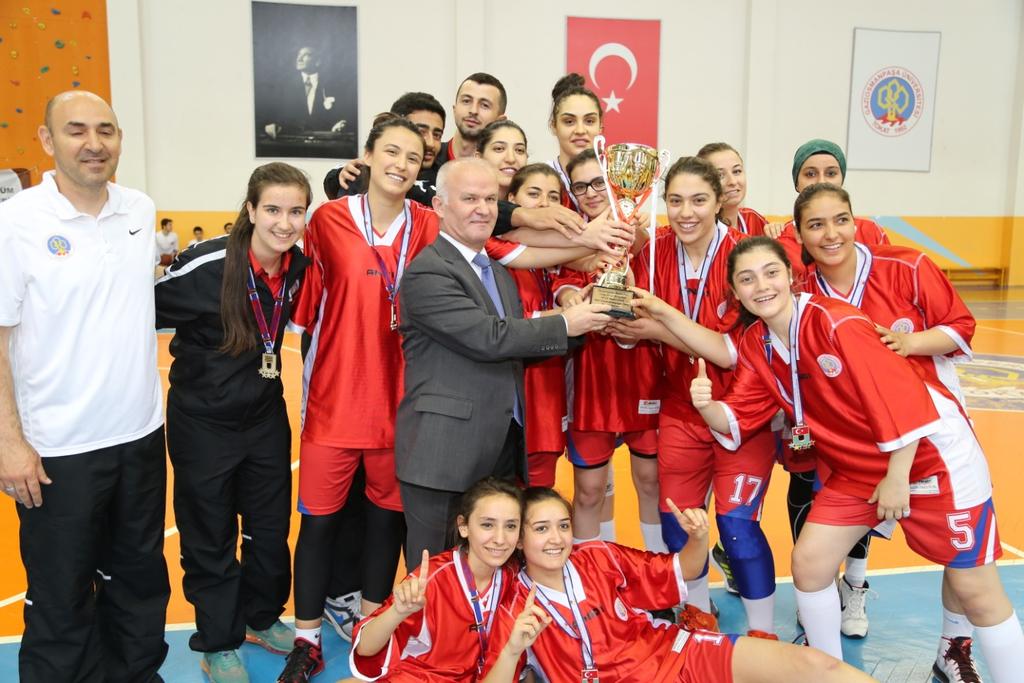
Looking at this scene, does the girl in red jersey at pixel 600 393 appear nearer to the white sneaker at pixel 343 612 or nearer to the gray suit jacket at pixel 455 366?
the gray suit jacket at pixel 455 366

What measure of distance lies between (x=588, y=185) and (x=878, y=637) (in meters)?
2.46

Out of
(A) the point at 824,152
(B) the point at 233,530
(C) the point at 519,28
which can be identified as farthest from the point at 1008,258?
(B) the point at 233,530

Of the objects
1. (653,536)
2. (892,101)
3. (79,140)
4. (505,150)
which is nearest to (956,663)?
(653,536)

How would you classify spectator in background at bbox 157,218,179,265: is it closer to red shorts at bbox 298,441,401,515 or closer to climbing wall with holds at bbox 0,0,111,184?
climbing wall with holds at bbox 0,0,111,184

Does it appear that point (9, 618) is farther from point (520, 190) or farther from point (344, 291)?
point (520, 190)

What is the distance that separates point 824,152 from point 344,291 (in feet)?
8.12

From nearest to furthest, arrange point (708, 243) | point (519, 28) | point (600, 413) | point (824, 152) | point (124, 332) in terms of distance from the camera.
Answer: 1. point (124, 332)
2. point (708, 243)
3. point (600, 413)
4. point (824, 152)
5. point (519, 28)

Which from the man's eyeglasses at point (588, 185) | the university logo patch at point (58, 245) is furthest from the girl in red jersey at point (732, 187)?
the university logo patch at point (58, 245)

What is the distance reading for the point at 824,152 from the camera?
13.6 feet

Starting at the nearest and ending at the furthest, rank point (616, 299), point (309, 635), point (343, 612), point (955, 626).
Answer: point (616, 299) → point (955, 626) → point (309, 635) → point (343, 612)

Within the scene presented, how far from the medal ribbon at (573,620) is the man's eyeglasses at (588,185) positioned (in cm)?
169

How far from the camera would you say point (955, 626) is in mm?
3389

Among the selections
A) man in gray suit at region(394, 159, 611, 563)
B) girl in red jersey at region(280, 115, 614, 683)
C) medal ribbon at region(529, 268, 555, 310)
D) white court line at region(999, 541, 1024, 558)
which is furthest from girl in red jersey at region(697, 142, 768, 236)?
white court line at region(999, 541, 1024, 558)

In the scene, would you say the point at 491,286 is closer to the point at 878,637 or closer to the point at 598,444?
the point at 598,444
